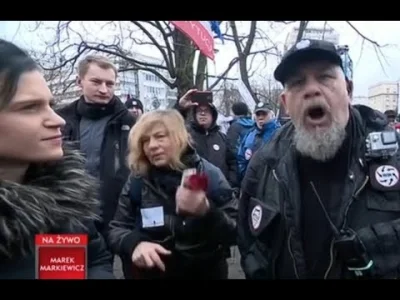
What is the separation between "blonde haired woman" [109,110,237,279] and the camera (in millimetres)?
2316

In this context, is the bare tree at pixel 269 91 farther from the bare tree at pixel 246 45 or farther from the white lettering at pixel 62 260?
the white lettering at pixel 62 260

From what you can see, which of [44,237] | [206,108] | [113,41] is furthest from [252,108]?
[44,237]

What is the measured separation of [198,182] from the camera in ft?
7.61

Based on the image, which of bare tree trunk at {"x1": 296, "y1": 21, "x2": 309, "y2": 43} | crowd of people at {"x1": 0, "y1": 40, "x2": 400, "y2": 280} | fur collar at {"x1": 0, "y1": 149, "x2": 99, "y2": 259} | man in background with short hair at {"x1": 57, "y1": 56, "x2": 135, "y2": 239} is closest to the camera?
fur collar at {"x1": 0, "y1": 149, "x2": 99, "y2": 259}

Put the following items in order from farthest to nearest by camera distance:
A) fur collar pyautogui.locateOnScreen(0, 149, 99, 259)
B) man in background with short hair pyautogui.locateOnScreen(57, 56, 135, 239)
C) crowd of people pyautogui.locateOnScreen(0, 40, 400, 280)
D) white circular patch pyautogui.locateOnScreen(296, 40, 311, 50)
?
man in background with short hair pyautogui.locateOnScreen(57, 56, 135, 239) → white circular patch pyautogui.locateOnScreen(296, 40, 311, 50) → crowd of people pyautogui.locateOnScreen(0, 40, 400, 280) → fur collar pyautogui.locateOnScreen(0, 149, 99, 259)

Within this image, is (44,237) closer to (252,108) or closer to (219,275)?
(219,275)

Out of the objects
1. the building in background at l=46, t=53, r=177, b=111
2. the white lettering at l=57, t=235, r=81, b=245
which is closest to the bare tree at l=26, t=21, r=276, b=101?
the building in background at l=46, t=53, r=177, b=111

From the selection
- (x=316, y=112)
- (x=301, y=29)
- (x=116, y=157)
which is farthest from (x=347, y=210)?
(x=116, y=157)

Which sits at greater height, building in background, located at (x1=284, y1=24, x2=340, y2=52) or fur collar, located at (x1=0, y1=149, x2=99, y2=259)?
building in background, located at (x1=284, y1=24, x2=340, y2=52)

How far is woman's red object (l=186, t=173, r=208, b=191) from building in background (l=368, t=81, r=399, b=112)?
2.16 feet

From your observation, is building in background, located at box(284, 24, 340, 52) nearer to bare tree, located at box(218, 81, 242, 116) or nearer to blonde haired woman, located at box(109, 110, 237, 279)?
bare tree, located at box(218, 81, 242, 116)

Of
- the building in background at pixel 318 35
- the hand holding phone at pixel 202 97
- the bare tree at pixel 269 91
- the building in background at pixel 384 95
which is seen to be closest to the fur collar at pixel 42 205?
the hand holding phone at pixel 202 97

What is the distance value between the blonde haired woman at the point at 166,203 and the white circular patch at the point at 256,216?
93 millimetres
